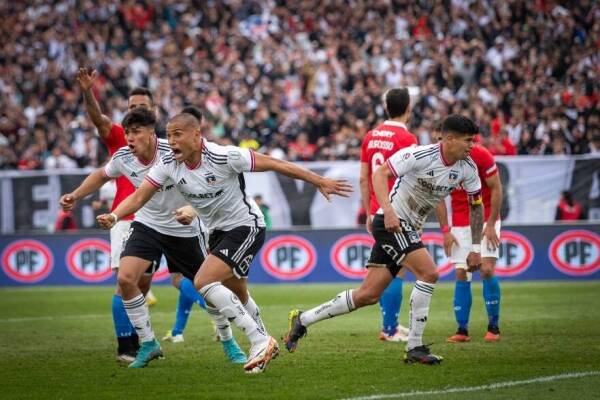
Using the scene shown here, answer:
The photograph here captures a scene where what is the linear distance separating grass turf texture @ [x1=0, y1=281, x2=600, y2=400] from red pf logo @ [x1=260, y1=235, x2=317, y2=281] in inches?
162

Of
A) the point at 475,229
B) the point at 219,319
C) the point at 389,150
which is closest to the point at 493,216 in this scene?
the point at 475,229

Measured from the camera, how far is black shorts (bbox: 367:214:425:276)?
955 cm

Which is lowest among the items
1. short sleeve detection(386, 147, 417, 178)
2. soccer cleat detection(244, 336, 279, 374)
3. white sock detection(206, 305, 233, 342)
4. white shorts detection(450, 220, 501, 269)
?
soccer cleat detection(244, 336, 279, 374)

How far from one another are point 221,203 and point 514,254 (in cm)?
1170

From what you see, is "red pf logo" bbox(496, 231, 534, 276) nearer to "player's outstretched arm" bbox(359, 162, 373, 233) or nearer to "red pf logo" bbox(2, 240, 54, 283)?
"player's outstretched arm" bbox(359, 162, 373, 233)

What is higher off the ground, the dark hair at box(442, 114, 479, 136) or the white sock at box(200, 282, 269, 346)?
the dark hair at box(442, 114, 479, 136)

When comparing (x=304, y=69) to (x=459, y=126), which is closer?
(x=459, y=126)

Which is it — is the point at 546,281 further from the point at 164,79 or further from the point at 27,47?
the point at 27,47

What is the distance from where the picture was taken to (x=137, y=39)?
29703 millimetres

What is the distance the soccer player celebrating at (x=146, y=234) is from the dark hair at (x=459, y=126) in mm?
2557

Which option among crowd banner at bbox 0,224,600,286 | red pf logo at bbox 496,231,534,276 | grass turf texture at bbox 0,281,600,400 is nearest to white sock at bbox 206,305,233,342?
grass turf texture at bbox 0,281,600,400

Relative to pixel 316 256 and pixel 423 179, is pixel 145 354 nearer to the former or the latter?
pixel 423 179

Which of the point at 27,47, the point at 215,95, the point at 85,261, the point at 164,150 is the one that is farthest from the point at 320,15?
the point at 164,150

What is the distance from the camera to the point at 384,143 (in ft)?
37.2
